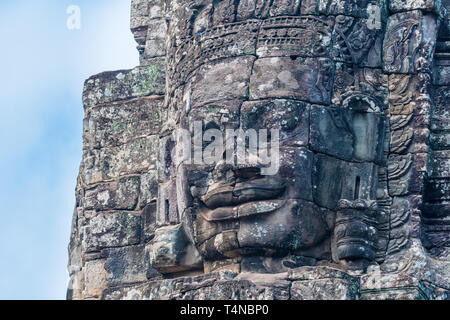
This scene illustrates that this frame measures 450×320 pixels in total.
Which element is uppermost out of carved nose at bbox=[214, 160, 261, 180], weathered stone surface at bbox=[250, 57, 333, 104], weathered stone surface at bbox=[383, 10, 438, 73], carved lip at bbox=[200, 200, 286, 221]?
weathered stone surface at bbox=[383, 10, 438, 73]

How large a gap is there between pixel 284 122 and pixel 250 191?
0.80m

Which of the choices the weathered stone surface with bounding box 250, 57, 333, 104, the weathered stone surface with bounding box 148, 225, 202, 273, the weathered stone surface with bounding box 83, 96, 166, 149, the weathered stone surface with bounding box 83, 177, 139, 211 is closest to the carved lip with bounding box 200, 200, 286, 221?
the weathered stone surface with bounding box 148, 225, 202, 273

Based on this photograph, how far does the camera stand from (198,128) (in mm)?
18125

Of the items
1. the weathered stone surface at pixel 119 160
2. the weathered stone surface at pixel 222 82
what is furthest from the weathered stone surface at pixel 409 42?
the weathered stone surface at pixel 119 160

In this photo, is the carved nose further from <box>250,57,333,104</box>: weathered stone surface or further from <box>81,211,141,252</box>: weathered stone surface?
<box>81,211,141,252</box>: weathered stone surface

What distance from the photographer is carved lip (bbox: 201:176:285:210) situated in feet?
57.7

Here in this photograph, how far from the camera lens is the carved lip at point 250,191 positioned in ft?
57.7

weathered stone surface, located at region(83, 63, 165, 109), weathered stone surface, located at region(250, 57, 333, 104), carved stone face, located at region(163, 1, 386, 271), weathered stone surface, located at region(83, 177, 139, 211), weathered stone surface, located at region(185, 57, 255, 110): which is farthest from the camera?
weathered stone surface, located at region(83, 63, 165, 109)

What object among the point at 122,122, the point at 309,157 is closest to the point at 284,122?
the point at 309,157

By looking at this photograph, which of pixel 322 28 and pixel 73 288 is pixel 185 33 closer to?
pixel 322 28

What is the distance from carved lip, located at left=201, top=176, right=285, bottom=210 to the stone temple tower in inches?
0.4

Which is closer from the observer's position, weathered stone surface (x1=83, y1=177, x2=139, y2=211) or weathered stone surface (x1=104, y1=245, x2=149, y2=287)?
weathered stone surface (x1=104, y1=245, x2=149, y2=287)

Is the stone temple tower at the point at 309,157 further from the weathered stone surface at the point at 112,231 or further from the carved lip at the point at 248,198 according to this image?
the weathered stone surface at the point at 112,231

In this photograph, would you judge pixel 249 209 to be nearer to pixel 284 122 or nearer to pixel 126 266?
pixel 284 122
